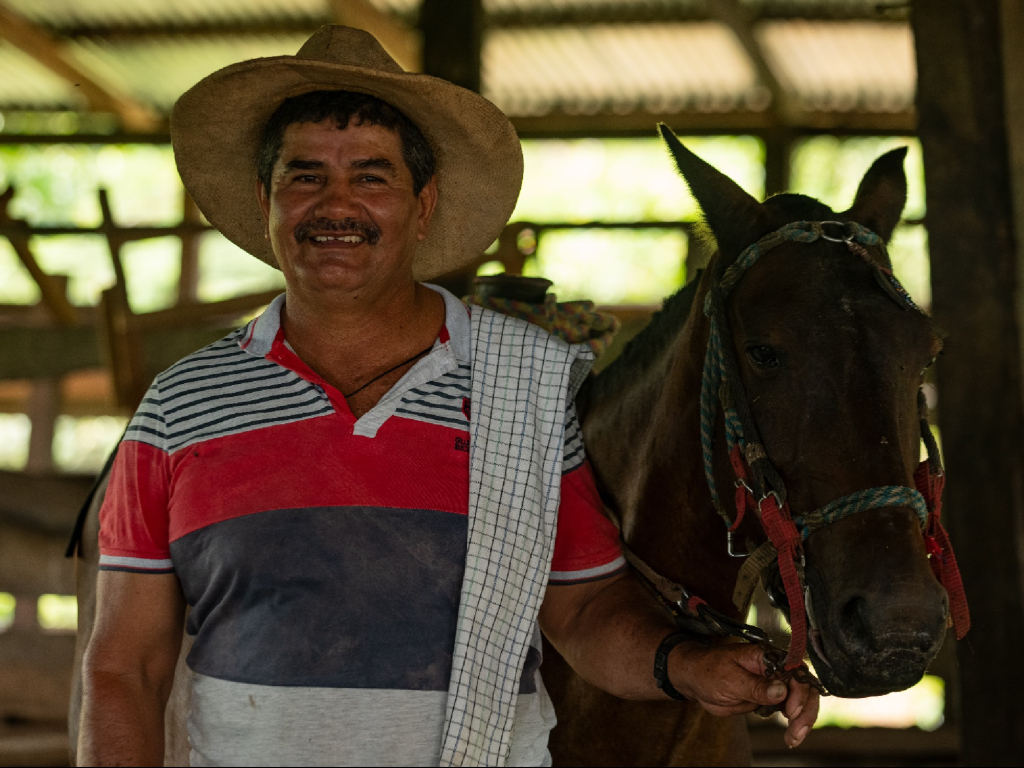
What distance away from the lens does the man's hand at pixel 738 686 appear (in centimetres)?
158

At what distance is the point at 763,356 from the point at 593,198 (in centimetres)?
1109

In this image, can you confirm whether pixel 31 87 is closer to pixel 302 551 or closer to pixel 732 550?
pixel 302 551

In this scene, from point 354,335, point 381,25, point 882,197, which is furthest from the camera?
point 381,25

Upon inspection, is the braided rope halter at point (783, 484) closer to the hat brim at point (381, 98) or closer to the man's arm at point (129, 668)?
the hat brim at point (381, 98)

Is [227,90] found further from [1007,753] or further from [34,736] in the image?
[34,736]

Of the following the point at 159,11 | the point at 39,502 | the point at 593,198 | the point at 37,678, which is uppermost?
the point at 159,11

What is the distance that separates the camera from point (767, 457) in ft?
5.90

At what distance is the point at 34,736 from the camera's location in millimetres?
4293

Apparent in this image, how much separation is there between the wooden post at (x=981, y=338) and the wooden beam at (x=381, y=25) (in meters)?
4.50

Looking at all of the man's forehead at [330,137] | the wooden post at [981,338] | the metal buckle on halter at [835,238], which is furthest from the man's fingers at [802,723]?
the wooden post at [981,338]

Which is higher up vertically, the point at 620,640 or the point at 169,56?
the point at 169,56

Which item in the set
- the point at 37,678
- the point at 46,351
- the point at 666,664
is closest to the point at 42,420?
the point at 46,351

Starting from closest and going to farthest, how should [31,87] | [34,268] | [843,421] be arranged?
[843,421], [34,268], [31,87]

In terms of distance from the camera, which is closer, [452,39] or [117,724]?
[117,724]
